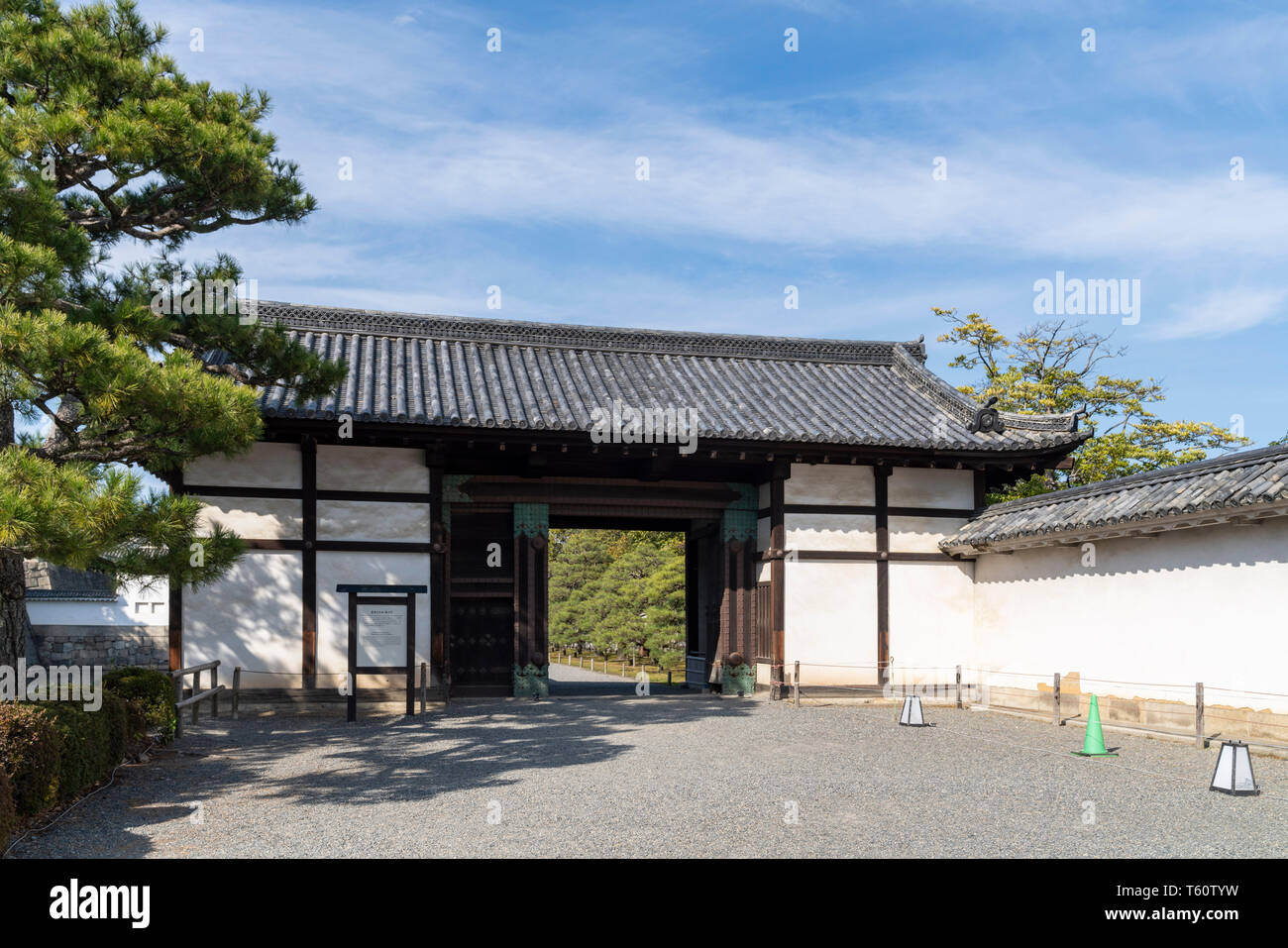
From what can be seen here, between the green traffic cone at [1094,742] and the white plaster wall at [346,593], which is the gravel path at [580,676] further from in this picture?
the green traffic cone at [1094,742]

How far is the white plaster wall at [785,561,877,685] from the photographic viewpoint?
15328 millimetres

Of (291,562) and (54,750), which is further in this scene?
(291,562)

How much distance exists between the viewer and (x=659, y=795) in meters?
7.79

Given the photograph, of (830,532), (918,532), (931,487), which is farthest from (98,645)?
(931,487)

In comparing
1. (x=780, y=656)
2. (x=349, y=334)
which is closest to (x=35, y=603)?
(x=349, y=334)

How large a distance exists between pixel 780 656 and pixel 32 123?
452 inches

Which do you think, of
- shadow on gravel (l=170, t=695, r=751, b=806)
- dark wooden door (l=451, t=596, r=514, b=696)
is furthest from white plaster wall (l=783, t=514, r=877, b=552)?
dark wooden door (l=451, t=596, r=514, b=696)

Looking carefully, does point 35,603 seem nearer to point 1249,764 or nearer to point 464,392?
point 464,392

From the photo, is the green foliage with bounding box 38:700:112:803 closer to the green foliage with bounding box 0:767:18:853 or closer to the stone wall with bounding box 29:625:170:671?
the green foliage with bounding box 0:767:18:853

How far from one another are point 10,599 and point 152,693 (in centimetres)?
226

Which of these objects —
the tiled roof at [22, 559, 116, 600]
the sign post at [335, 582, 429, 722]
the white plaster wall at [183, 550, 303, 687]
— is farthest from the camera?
the tiled roof at [22, 559, 116, 600]

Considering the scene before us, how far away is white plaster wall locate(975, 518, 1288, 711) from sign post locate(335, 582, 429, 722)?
856 centimetres

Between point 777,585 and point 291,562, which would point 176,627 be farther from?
point 777,585

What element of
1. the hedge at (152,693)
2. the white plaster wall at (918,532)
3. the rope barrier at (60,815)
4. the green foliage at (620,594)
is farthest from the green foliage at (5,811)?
the green foliage at (620,594)
